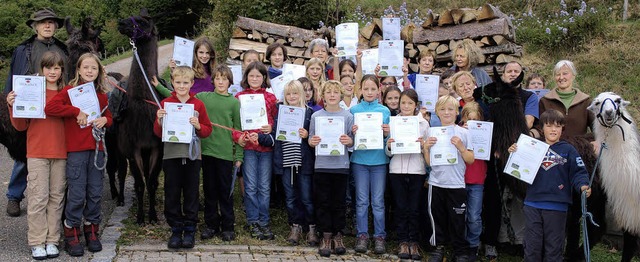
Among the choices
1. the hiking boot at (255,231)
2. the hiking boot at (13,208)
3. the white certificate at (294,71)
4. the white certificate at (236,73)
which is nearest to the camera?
the hiking boot at (255,231)

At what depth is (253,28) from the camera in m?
10.8

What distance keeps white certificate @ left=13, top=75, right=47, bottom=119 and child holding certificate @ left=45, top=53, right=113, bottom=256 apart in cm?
12

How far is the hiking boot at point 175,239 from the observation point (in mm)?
5453

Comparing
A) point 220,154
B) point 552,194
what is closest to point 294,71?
point 220,154

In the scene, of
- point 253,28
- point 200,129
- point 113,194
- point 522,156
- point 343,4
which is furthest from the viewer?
point 343,4

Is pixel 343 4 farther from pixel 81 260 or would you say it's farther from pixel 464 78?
pixel 81 260

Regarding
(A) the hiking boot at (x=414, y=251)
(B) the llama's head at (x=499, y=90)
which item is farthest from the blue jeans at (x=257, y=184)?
(B) the llama's head at (x=499, y=90)

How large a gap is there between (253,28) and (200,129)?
5759mm

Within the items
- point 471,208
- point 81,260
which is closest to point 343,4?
point 471,208

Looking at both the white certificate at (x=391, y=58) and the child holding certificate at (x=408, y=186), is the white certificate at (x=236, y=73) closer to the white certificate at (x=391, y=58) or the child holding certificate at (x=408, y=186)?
the white certificate at (x=391, y=58)

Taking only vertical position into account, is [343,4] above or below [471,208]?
above

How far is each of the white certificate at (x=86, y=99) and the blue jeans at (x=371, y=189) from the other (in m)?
2.54

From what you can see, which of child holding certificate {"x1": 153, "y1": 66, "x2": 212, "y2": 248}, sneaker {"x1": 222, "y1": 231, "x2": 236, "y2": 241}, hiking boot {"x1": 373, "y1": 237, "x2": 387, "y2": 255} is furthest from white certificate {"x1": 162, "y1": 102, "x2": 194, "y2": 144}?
hiking boot {"x1": 373, "y1": 237, "x2": 387, "y2": 255}

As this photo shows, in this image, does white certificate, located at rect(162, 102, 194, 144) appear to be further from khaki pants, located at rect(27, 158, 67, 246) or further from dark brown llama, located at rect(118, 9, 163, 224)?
khaki pants, located at rect(27, 158, 67, 246)
